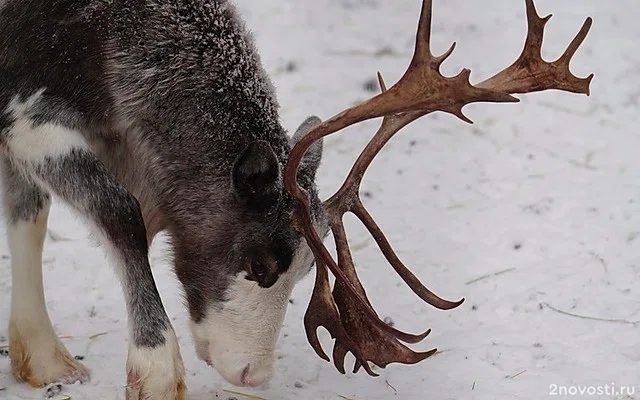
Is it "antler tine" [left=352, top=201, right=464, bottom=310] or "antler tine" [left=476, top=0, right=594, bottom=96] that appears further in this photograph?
"antler tine" [left=352, top=201, right=464, bottom=310]

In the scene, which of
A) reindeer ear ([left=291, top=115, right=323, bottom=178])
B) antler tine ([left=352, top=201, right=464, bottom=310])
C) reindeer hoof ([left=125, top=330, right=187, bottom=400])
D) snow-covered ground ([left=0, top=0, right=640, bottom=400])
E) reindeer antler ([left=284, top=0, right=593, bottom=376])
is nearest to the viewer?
reindeer antler ([left=284, top=0, right=593, bottom=376])

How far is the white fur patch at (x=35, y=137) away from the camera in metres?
3.92

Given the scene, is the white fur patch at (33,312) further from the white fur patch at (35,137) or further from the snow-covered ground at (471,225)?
the white fur patch at (35,137)

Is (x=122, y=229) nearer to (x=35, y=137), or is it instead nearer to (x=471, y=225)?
(x=35, y=137)

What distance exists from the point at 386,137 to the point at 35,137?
118 centimetres

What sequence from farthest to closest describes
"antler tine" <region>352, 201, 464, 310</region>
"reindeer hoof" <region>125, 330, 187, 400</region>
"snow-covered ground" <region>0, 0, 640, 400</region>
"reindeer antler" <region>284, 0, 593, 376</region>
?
"snow-covered ground" <region>0, 0, 640, 400</region> < "antler tine" <region>352, 201, 464, 310</region> < "reindeer hoof" <region>125, 330, 187, 400</region> < "reindeer antler" <region>284, 0, 593, 376</region>

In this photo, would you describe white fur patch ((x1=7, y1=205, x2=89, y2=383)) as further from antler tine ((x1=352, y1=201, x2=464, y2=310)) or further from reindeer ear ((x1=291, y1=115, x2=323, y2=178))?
antler tine ((x1=352, y1=201, x2=464, y2=310))

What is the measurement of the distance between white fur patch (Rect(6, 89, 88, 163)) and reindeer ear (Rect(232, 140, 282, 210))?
1.79 ft

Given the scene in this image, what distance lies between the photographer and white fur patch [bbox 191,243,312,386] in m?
3.97

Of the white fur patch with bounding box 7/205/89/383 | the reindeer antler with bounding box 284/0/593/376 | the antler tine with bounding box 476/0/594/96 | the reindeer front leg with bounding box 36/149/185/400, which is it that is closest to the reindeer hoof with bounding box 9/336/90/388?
the white fur patch with bounding box 7/205/89/383

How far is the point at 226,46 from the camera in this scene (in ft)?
13.6

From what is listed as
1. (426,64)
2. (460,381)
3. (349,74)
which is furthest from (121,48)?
(349,74)

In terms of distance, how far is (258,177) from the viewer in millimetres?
3848

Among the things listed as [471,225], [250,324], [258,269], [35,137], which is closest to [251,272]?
[258,269]
